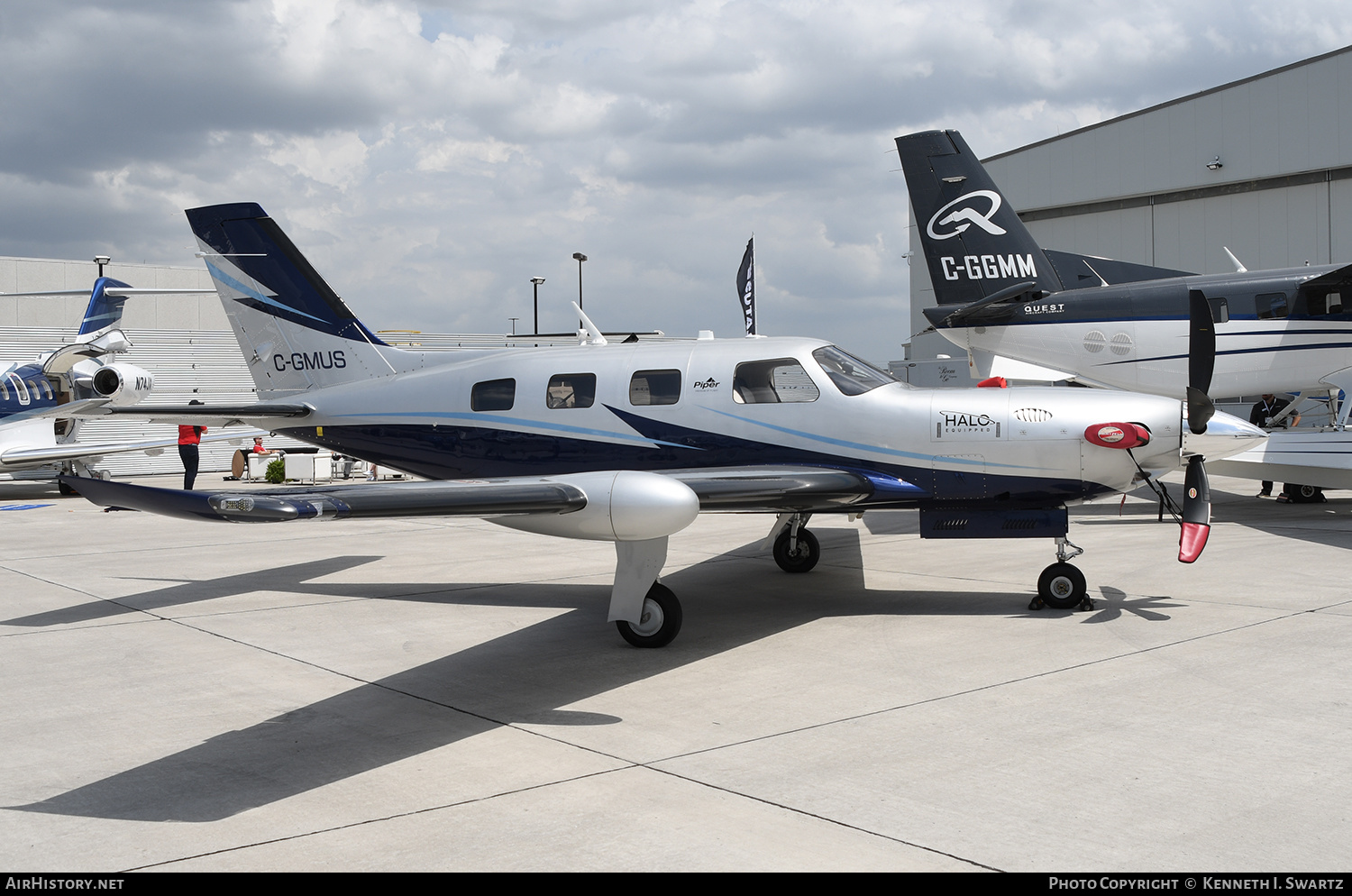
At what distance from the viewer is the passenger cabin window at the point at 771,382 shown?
340 inches

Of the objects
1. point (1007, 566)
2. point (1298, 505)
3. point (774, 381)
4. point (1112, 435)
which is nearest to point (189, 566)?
point (774, 381)

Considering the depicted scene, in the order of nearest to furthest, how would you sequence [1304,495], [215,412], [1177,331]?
1. [215,412]
2. [1177,331]
3. [1304,495]

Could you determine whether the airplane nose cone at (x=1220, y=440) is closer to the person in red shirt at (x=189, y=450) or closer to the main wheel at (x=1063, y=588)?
the main wheel at (x=1063, y=588)

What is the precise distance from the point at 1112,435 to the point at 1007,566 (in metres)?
3.14

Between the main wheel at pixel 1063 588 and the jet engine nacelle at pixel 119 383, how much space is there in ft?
69.5

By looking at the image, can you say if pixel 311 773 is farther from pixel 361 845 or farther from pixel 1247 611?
pixel 1247 611

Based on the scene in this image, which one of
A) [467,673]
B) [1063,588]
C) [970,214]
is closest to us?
[467,673]

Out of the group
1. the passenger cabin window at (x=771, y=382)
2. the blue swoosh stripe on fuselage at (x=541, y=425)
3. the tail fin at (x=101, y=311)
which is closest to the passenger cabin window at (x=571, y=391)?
the blue swoosh stripe on fuselage at (x=541, y=425)

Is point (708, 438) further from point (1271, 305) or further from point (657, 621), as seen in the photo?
point (1271, 305)

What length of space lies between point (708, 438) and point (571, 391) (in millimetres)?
1425

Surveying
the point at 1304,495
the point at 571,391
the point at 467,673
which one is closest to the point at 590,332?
the point at 571,391

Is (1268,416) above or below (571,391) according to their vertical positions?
below

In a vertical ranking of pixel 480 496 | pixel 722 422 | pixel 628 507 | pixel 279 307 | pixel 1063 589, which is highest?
pixel 279 307

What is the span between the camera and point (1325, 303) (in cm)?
1581
